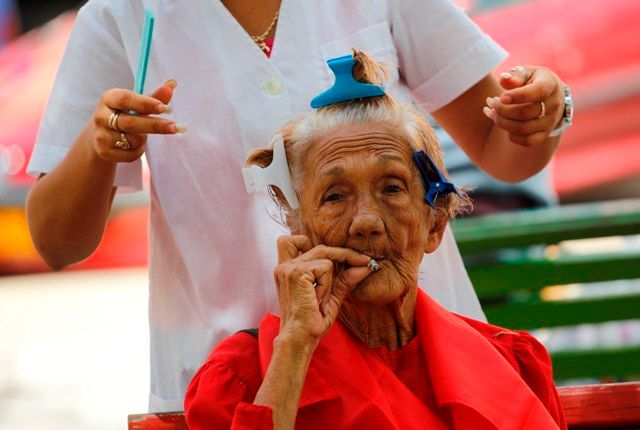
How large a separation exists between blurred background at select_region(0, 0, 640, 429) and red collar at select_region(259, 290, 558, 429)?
265 centimetres

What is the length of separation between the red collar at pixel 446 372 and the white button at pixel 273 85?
530 mm

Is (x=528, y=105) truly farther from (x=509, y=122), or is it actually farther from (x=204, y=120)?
(x=204, y=120)

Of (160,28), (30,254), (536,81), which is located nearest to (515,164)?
(536,81)

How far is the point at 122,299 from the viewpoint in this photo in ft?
28.5

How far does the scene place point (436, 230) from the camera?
2.28 metres

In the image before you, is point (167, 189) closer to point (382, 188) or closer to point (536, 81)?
point (382, 188)

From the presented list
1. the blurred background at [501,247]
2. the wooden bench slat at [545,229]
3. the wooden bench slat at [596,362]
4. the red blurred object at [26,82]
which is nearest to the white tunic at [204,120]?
the wooden bench slat at [545,229]

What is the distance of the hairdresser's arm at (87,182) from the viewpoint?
6.53 ft

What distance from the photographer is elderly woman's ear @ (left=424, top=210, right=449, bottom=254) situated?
7.40ft

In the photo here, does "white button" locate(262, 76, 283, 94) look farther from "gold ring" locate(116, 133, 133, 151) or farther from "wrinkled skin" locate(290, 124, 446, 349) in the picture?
"gold ring" locate(116, 133, 133, 151)

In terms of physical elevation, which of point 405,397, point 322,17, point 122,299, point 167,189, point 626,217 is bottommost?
point 122,299

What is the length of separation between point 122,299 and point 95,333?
41.0 inches

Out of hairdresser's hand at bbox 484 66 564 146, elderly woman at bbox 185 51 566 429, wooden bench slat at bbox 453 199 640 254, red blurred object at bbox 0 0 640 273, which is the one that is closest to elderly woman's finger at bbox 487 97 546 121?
hairdresser's hand at bbox 484 66 564 146

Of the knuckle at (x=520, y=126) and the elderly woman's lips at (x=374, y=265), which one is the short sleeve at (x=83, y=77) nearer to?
the elderly woman's lips at (x=374, y=265)
